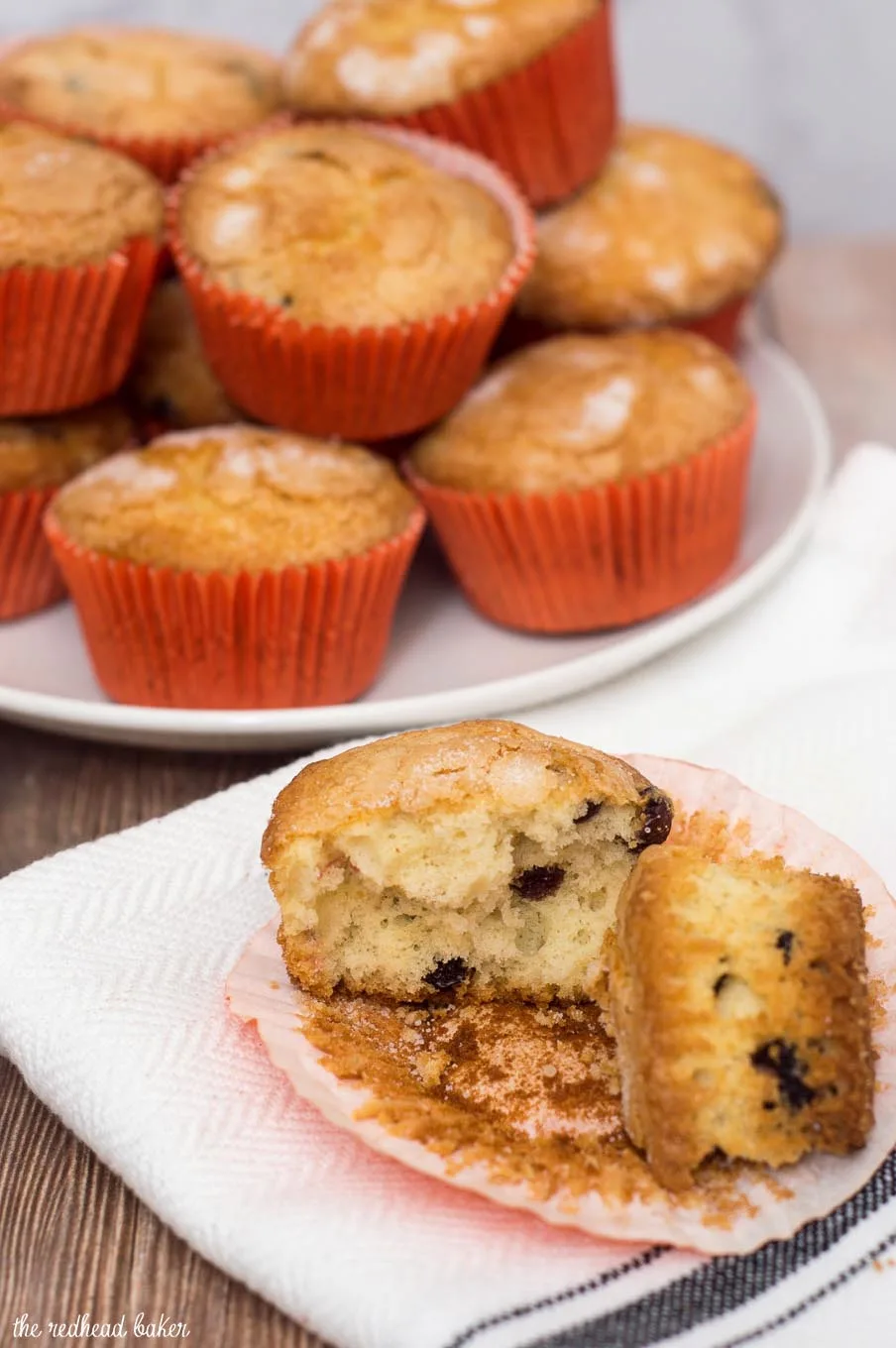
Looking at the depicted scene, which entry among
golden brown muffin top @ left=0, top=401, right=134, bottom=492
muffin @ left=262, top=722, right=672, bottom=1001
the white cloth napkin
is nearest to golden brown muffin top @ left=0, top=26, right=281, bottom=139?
golden brown muffin top @ left=0, top=401, right=134, bottom=492

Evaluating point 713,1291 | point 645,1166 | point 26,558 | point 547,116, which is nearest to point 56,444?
point 26,558

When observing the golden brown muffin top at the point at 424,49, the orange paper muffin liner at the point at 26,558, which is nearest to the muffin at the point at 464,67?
the golden brown muffin top at the point at 424,49

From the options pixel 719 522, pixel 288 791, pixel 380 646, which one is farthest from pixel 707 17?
pixel 288 791

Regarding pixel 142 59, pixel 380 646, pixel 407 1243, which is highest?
pixel 142 59

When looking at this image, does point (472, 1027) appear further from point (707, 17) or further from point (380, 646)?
point (707, 17)

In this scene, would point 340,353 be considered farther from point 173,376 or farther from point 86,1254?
point 86,1254

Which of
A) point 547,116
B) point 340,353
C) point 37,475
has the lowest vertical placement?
point 37,475
